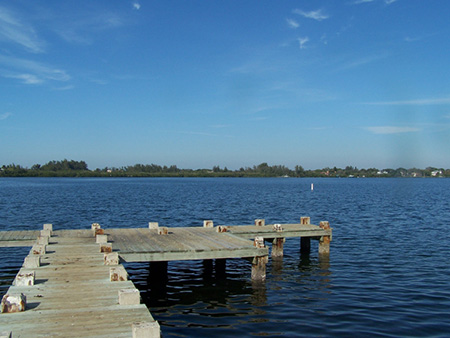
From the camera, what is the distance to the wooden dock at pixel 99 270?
7.96 m

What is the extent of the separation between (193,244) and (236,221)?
2000cm

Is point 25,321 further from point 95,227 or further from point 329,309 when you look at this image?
point 95,227

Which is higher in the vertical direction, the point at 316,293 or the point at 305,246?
the point at 305,246

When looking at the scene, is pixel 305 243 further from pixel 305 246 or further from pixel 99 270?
pixel 99 270

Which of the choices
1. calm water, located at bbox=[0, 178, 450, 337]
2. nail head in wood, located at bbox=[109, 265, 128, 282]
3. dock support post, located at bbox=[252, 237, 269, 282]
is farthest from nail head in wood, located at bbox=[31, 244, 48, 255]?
dock support post, located at bbox=[252, 237, 269, 282]

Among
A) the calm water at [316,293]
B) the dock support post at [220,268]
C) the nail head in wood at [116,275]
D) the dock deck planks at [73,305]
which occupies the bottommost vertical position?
the calm water at [316,293]

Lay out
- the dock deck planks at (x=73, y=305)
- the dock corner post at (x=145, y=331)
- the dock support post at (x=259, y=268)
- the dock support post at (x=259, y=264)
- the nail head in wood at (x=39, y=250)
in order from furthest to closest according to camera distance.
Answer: the dock support post at (x=259, y=268), the dock support post at (x=259, y=264), the nail head in wood at (x=39, y=250), the dock deck planks at (x=73, y=305), the dock corner post at (x=145, y=331)

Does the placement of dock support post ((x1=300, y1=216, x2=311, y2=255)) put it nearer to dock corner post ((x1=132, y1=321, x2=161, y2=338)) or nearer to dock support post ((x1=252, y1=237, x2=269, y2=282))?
dock support post ((x1=252, y1=237, x2=269, y2=282))

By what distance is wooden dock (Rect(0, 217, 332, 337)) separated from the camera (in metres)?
7.96

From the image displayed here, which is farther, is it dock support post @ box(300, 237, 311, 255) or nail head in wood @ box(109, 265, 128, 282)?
dock support post @ box(300, 237, 311, 255)

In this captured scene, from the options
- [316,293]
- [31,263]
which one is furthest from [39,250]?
[316,293]

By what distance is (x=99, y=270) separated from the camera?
1237 cm

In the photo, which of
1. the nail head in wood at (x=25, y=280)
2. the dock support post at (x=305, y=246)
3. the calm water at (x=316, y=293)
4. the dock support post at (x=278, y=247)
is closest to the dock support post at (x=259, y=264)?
the calm water at (x=316, y=293)

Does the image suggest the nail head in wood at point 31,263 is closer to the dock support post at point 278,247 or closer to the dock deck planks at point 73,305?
the dock deck planks at point 73,305
